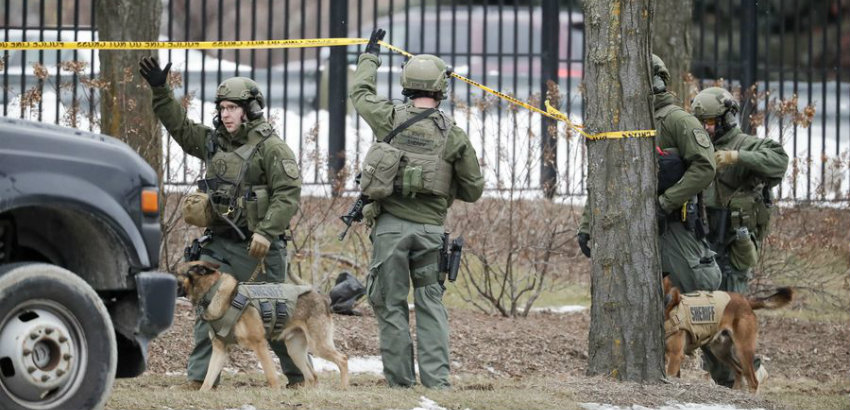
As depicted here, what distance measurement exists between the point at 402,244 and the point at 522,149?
497 cm

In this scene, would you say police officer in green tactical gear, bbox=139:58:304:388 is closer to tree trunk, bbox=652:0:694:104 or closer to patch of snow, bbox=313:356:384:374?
patch of snow, bbox=313:356:384:374

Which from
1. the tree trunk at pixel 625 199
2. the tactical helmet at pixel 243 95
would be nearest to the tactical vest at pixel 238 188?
the tactical helmet at pixel 243 95

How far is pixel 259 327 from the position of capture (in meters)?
7.82

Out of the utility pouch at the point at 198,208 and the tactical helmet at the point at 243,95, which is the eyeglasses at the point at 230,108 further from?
the utility pouch at the point at 198,208

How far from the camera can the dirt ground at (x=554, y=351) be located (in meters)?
7.93

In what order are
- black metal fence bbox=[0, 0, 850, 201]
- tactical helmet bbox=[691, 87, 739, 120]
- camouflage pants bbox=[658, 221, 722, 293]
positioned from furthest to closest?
black metal fence bbox=[0, 0, 850, 201], tactical helmet bbox=[691, 87, 739, 120], camouflage pants bbox=[658, 221, 722, 293]

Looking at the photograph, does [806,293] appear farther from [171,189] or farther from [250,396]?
[250,396]

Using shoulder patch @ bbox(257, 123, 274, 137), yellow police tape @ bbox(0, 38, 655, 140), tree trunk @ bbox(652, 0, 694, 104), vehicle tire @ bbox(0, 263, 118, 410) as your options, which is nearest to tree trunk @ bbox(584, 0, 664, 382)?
yellow police tape @ bbox(0, 38, 655, 140)

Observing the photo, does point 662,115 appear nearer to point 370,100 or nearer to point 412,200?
point 412,200

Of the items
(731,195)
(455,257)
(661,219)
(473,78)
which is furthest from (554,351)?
(473,78)

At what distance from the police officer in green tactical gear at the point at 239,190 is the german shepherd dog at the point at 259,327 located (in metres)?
0.18

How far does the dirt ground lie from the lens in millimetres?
7926

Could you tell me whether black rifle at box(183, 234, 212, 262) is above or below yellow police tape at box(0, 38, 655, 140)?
below

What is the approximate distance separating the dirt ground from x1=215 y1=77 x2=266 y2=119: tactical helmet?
6.38 feet
